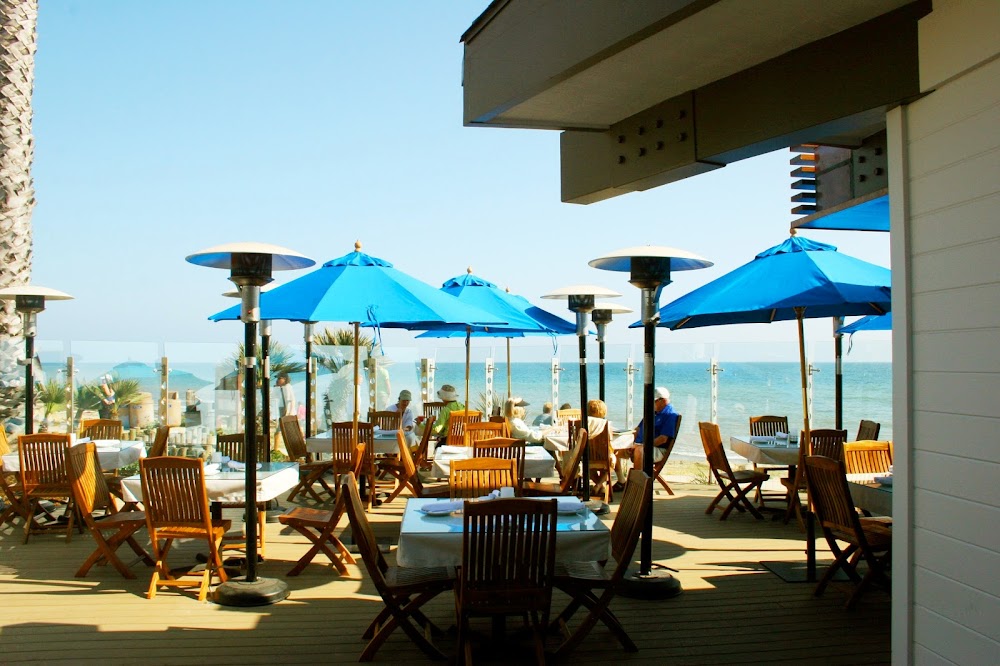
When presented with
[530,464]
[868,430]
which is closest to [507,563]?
[530,464]

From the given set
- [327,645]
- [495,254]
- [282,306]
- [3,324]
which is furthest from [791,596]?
[495,254]

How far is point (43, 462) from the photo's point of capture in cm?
753

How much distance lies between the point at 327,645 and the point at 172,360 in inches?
432

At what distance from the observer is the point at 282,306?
6961 millimetres

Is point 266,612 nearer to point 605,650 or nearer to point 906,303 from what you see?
point 605,650

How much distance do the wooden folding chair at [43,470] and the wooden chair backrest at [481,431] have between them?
3787mm

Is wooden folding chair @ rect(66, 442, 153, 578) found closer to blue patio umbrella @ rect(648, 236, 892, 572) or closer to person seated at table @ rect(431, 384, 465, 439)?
blue patio umbrella @ rect(648, 236, 892, 572)

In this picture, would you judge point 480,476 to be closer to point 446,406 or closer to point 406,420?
point 406,420

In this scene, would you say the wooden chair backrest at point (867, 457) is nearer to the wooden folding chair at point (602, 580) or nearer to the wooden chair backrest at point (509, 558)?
the wooden folding chair at point (602, 580)

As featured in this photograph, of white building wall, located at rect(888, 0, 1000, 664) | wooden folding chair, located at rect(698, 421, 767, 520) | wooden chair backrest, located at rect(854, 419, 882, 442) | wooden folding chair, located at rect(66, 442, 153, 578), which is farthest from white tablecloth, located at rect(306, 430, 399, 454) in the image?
white building wall, located at rect(888, 0, 1000, 664)

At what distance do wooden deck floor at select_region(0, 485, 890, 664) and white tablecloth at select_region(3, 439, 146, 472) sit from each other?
4.53 feet

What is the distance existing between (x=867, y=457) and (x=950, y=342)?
4.28m

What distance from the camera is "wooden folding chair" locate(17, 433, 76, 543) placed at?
7.44 m

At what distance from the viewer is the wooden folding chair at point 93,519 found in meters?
6.04
